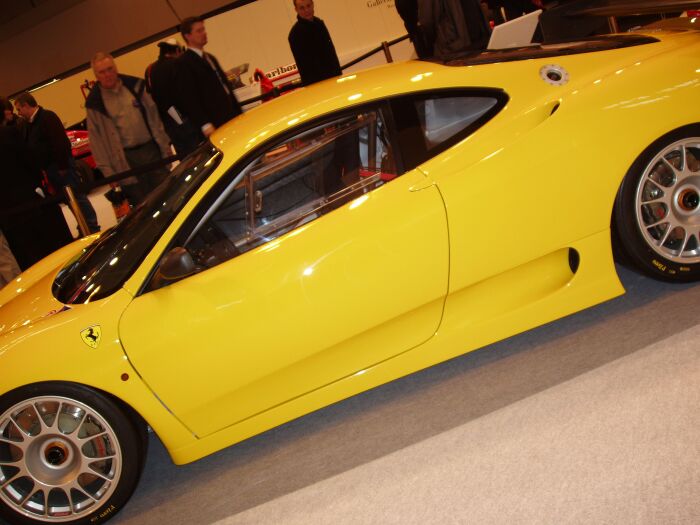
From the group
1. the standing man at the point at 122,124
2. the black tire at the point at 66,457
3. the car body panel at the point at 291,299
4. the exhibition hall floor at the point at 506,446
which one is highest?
the standing man at the point at 122,124

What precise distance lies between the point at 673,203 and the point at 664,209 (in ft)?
0.14

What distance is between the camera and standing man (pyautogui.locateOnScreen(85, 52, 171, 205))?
5.81m

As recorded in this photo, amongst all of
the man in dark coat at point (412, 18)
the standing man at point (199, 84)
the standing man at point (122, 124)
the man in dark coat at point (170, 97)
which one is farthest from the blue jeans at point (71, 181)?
the man in dark coat at point (412, 18)

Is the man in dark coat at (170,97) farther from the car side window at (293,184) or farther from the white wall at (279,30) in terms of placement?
the white wall at (279,30)

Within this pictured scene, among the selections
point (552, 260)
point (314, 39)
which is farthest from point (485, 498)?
point (314, 39)

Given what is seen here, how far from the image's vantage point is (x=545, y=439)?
2.36m

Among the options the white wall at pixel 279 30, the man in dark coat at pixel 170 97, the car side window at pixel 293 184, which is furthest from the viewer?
the white wall at pixel 279 30

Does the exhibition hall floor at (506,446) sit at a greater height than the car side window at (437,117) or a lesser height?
lesser

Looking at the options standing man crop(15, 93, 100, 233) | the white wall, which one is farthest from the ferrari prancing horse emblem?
the white wall

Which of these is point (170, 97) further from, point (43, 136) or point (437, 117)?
point (437, 117)

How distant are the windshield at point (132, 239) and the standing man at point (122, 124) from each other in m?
2.83

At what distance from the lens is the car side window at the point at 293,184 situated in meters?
2.62

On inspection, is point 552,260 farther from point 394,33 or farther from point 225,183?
point 394,33

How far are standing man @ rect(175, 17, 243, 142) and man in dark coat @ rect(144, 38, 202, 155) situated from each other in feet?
0.43
